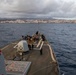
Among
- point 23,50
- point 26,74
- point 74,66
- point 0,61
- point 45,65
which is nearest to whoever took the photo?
point 0,61

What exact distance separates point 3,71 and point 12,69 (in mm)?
7590

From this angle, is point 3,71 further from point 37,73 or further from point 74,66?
point 74,66

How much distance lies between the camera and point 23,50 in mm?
28484

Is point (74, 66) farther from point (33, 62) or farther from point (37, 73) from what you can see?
point (37, 73)

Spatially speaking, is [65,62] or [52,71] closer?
[52,71]

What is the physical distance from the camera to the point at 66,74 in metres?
28.7

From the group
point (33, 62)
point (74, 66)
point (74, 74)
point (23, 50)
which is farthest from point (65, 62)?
point (33, 62)

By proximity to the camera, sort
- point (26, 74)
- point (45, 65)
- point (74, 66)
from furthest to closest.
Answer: point (74, 66) → point (45, 65) → point (26, 74)

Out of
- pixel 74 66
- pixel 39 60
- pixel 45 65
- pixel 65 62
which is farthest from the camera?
pixel 65 62

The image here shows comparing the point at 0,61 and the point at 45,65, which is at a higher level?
the point at 0,61

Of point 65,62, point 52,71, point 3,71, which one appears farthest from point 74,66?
point 3,71

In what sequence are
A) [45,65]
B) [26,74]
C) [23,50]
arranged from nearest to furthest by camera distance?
[26,74], [45,65], [23,50]

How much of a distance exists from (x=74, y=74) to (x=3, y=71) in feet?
65.9

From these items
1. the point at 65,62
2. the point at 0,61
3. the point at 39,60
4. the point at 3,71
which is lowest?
the point at 65,62
